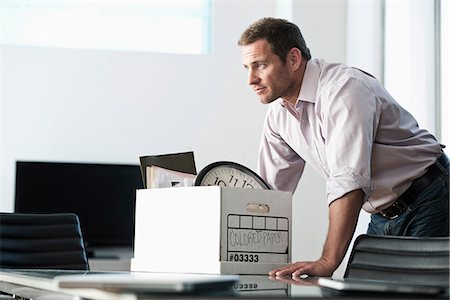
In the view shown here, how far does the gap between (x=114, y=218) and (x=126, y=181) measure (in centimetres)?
27

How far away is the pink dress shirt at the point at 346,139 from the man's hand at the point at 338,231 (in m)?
0.03

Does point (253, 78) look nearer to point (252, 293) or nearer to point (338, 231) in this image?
point (338, 231)

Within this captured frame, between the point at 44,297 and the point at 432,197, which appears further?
the point at 432,197

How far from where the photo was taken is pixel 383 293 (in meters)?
1.21

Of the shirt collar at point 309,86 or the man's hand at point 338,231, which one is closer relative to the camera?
the man's hand at point 338,231

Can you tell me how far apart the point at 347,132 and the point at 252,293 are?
1.03m

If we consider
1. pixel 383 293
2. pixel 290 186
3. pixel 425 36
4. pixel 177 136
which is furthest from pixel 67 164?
pixel 383 293

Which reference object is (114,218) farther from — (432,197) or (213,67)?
(432,197)

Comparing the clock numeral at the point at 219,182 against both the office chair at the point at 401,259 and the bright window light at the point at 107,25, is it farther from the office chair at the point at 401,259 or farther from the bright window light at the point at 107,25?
the bright window light at the point at 107,25

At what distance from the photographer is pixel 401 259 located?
194 centimetres

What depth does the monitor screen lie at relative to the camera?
5656mm

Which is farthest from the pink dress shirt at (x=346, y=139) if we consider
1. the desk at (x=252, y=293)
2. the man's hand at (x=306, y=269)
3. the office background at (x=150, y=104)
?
the office background at (x=150, y=104)

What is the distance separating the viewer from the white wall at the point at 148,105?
583 centimetres

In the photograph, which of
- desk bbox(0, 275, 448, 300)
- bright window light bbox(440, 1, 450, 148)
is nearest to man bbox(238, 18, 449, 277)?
desk bbox(0, 275, 448, 300)
